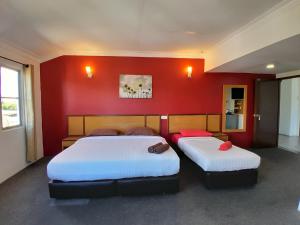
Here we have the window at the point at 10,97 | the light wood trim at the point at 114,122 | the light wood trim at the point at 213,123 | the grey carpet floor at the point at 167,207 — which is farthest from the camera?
the light wood trim at the point at 213,123

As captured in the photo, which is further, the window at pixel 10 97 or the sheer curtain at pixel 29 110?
the sheer curtain at pixel 29 110

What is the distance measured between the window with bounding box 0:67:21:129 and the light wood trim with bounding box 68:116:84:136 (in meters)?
1.05

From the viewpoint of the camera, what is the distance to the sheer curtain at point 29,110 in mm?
3908

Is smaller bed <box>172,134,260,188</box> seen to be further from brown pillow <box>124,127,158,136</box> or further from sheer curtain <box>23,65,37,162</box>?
sheer curtain <box>23,65,37,162</box>

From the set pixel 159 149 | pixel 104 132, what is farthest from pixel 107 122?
pixel 159 149

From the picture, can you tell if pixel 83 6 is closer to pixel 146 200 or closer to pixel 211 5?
pixel 211 5

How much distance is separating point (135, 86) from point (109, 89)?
66 centimetres

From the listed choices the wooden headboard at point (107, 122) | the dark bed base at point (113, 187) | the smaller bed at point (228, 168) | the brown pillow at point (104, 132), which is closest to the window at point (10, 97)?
the wooden headboard at point (107, 122)

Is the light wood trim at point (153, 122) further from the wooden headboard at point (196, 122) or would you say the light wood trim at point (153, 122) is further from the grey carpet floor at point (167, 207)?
the grey carpet floor at point (167, 207)

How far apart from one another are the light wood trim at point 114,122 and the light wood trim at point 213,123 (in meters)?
1.76

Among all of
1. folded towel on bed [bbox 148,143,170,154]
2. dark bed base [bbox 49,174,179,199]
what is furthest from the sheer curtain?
folded towel on bed [bbox 148,143,170,154]

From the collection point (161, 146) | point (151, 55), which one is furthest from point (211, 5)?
point (151, 55)

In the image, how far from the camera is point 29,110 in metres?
3.96

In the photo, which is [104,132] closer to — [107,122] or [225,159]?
[107,122]
